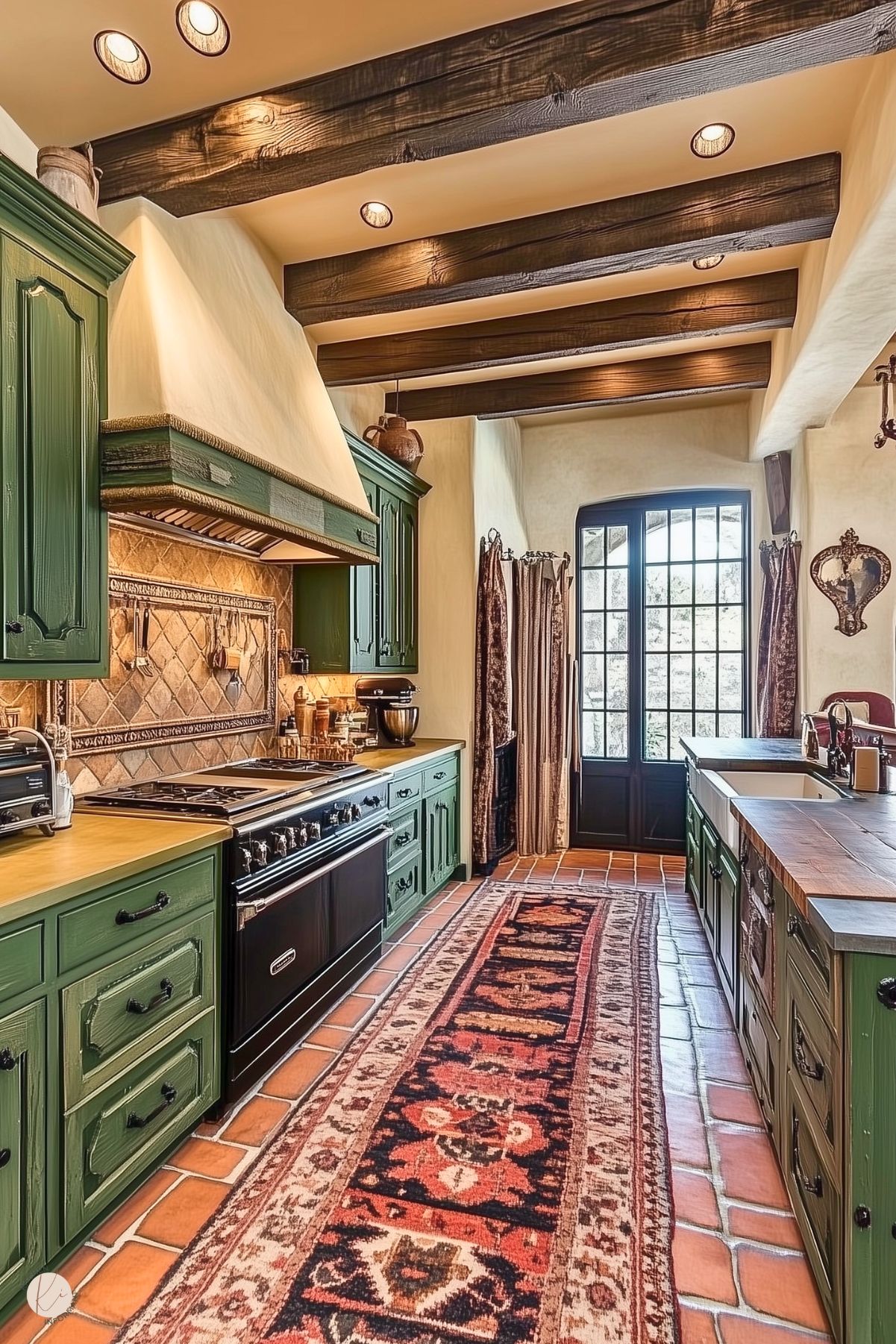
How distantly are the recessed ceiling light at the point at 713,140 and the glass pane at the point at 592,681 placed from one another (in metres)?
3.71

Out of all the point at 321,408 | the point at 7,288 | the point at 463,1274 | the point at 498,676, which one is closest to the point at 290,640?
the point at 321,408

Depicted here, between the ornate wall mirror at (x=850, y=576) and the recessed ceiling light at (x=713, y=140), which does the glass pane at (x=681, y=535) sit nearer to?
the ornate wall mirror at (x=850, y=576)

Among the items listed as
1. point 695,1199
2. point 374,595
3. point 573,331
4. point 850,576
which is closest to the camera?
point 695,1199

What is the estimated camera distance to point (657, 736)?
5.70 metres

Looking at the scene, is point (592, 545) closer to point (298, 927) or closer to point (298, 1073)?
point (298, 927)

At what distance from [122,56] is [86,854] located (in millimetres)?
2219

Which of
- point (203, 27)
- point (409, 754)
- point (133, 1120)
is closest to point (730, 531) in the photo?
point (409, 754)

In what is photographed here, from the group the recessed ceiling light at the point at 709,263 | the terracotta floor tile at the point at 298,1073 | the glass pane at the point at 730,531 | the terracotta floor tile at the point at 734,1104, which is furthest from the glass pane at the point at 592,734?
the terracotta floor tile at the point at 298,1073

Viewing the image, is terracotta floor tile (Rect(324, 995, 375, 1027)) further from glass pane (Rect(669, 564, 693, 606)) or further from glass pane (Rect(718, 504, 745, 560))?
glass pane (Rect(718, 504, 745, 560))

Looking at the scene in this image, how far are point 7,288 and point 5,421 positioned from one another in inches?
13.5

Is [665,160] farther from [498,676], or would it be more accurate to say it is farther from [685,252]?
[498,676]

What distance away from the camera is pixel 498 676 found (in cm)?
494

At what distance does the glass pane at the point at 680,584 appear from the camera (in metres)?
5.63

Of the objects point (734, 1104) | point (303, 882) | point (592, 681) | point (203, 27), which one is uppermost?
point (203, 27)
